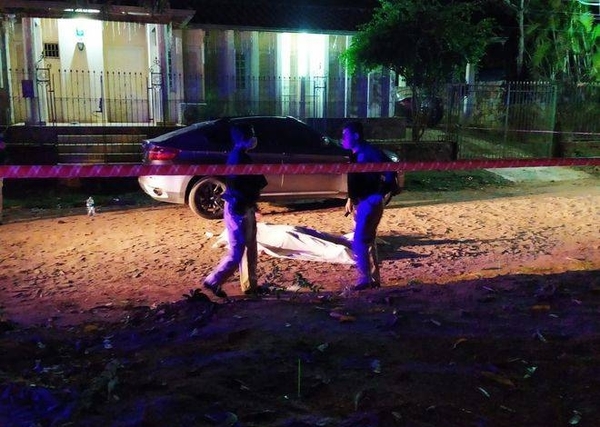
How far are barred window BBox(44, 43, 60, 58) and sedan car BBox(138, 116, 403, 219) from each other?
8847 millimetres

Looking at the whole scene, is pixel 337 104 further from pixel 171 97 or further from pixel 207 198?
pixel 207 198

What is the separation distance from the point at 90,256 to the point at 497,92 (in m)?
13.6

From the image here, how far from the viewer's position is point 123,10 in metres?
15.9

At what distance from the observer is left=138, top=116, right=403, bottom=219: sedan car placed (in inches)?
390

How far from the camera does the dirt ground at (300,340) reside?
3.25 meters

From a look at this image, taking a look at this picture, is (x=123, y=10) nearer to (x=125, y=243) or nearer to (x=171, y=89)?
(x=171, y=89)

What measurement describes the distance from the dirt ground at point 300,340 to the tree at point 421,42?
8.89 meters

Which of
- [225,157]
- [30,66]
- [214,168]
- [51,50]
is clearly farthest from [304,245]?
[51,50]

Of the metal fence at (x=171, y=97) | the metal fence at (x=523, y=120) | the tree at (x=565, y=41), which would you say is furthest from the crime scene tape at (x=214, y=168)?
the tree at (x=565, y=41)

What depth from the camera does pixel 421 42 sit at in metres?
16.2

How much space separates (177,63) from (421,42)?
6692 mm

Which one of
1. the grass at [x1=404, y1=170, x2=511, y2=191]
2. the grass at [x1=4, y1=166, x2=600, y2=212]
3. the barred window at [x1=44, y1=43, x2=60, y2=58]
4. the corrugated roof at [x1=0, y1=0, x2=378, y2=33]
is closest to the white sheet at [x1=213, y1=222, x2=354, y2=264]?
the grass at [x1=4, y1=166, x2=600, y2=212]

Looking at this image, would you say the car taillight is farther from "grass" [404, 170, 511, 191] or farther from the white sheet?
"grass" [404, 170, 511, 191]

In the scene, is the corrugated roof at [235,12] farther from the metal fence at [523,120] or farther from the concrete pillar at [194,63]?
the metal fence at [523,120]
